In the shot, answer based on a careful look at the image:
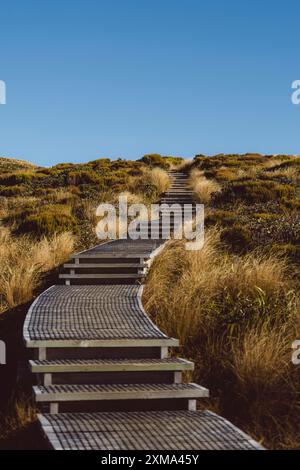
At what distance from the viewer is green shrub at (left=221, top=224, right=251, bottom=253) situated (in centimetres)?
1306

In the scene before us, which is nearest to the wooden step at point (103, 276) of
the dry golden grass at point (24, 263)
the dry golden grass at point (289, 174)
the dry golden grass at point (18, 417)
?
the dry golden grass at point (24, 263)

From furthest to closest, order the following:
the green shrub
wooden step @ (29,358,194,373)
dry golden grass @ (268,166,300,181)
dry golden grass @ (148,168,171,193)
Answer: dry golden grass @ (148,168,171,193) < dry golden grass @ (268,166,300,181) < the green shrub < wooden step @ (29,358,194,373)

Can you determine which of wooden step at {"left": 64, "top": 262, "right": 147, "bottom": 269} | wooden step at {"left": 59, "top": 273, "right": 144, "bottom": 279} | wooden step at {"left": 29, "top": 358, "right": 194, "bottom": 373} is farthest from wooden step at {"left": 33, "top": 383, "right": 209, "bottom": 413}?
wooden step at {"left": 64, "top": 262, "right": 147, "bottom": 269}

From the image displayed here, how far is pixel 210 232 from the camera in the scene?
1391cm

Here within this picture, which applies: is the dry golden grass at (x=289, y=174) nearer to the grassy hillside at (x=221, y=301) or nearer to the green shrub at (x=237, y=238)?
the grassy hillside at (x=221, y=301)

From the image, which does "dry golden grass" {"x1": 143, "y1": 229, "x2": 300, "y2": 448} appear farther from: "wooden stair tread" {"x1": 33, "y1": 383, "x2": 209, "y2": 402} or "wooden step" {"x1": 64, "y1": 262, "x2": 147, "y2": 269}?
"wooden stair tread" {"x1": 33, "y1": 383, "x2": 209, "y2": 402}

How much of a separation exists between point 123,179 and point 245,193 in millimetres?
7699

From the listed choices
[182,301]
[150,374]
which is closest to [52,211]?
[182,301]

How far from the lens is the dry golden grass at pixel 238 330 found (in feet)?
20.0

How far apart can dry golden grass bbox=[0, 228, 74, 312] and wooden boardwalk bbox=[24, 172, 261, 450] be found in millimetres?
780

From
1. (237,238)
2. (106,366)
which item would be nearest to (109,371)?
(106,366)

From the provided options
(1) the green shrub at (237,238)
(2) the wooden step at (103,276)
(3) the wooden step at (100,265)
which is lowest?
(2) the wooden step at (103,276)

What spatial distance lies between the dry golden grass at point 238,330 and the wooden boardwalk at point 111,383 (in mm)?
445

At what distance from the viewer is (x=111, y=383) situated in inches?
245
